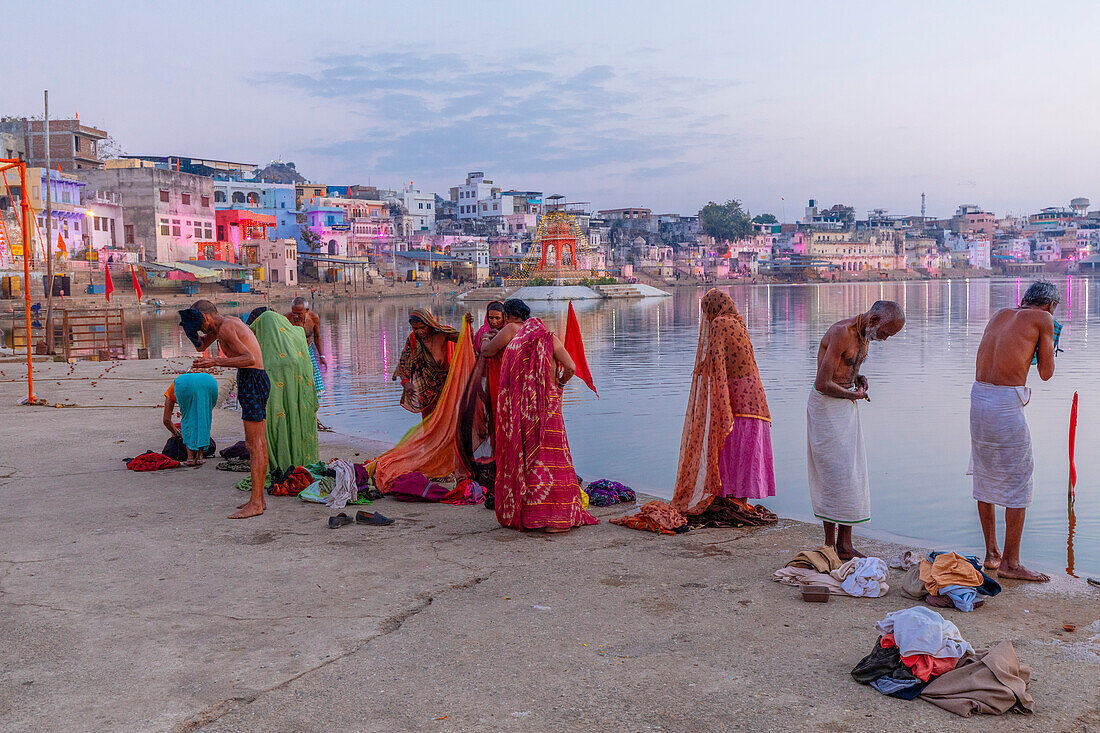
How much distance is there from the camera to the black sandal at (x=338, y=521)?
19.1 ft

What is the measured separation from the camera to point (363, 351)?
23.2 m

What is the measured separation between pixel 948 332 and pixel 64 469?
1081 inches

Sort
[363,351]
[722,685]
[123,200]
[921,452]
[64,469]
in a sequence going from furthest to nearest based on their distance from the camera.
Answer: [123,200] < [363,351] < [921,452] < [64,469] < [722,685]

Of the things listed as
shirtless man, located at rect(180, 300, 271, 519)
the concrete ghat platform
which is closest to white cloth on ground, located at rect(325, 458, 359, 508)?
the concrete ghat platform

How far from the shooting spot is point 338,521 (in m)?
5.86

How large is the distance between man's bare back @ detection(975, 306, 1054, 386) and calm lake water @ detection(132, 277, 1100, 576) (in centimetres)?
153

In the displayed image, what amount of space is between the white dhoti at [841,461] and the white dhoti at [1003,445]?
0.59 meters

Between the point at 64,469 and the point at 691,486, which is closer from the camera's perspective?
the point at 691,486

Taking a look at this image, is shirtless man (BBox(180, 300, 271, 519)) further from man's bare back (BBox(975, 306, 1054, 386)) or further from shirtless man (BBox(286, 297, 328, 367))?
man's bare back (BBox(975, 306, 1054, 386))

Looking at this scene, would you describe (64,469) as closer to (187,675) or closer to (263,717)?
(187,675)

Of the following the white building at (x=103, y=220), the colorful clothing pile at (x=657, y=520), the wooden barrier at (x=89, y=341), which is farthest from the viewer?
the white building at (x=103, y=220)

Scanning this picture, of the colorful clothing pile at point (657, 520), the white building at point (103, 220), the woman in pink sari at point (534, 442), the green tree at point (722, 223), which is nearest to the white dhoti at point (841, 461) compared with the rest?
the colorful clothing pile at point (657, 520)

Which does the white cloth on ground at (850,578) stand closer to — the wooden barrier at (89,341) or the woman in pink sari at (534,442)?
the woman in pink sari at (534,442)

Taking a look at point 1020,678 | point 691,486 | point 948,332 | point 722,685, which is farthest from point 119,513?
point 948,332
